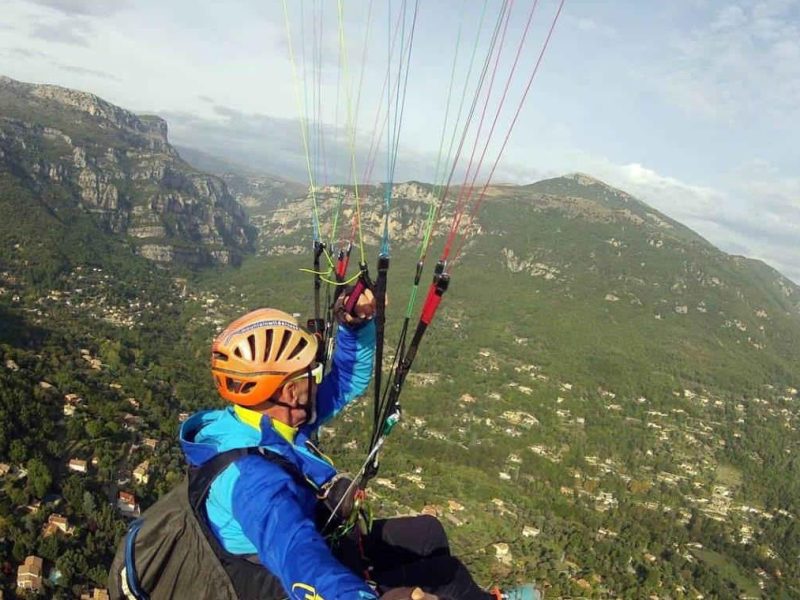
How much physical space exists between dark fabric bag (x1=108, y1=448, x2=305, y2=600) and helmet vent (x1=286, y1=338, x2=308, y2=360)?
496mm

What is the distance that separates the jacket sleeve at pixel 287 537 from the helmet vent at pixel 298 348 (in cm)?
61

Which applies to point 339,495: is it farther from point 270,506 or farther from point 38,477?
point 38,477

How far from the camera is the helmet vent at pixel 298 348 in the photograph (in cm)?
233

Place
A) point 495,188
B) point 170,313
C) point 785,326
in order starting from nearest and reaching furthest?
point 170,313 → point 785,326 → point 495,188

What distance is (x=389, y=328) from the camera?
75438 mm

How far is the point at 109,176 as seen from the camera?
347ft

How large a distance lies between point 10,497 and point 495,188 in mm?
146293

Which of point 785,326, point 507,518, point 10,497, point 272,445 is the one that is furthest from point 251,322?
point 785,326

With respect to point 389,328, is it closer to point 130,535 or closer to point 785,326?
point 130,535

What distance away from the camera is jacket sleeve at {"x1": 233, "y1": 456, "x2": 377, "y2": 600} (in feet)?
4.87

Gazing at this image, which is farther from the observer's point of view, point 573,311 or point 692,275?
point 692,275

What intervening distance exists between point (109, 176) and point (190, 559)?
121124mm

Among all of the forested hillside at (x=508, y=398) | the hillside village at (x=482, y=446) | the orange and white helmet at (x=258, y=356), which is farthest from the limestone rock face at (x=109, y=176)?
the orange and white helmet at (x=258, y=356)

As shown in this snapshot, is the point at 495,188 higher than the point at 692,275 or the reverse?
higher
